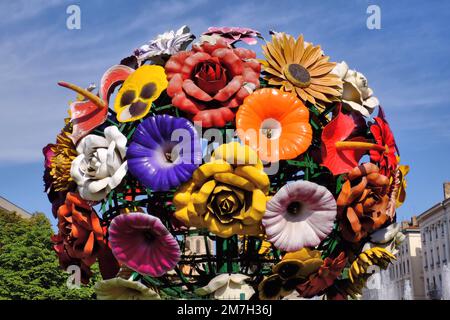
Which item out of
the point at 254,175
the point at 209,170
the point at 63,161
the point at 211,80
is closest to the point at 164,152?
the point at 209,170

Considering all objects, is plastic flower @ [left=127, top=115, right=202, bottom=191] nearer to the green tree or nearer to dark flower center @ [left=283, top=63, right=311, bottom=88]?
dark flower center @ [left=283, top=63, right=311, bottom=88]

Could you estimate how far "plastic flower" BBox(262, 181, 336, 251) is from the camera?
1509cm

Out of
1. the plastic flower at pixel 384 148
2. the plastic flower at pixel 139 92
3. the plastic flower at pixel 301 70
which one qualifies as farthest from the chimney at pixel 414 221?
the plastic flower at pixel 139 92

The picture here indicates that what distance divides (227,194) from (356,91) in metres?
4.66

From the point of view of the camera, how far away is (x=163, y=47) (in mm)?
17875

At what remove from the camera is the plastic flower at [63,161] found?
57.3ft

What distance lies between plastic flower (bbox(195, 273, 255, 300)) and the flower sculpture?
33 millimetres

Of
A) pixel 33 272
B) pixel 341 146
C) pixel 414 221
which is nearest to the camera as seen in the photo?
pixel 341 146

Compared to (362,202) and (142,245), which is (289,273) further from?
(142,245)

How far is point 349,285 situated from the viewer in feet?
58.4

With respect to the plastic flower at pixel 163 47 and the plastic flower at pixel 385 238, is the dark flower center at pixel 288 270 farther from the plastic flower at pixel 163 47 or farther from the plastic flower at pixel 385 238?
A: the plastic flower at pixel 163 47
